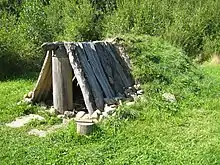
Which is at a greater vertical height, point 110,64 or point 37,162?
point 110,64

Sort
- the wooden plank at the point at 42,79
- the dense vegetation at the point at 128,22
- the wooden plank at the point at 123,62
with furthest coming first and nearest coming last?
the dense vegetation at the point at 128,22 < the wooden plank at the point at 123,62 < the wooden plank at the point at 42,79

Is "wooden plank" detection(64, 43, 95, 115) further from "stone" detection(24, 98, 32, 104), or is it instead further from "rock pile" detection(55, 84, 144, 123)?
"stone" detection(24, 98, 32, 104)

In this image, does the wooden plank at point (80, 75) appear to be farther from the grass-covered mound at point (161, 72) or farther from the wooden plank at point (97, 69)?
the grass-covered mound at point (161, 72)

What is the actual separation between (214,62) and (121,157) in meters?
14.6

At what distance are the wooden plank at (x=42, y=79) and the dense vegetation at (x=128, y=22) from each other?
8.90m

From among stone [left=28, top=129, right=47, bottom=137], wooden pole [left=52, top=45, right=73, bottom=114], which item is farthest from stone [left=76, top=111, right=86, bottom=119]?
stone [left=28, top=129, right=47, bottom=137]

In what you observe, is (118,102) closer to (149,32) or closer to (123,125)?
(123,125)

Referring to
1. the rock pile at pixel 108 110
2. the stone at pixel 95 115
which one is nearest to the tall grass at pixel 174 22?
the rock pile at pixel 108 110

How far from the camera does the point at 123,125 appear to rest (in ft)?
23.2

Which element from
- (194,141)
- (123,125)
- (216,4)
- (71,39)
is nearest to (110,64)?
(123,125)

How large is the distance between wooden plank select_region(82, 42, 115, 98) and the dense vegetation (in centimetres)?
916

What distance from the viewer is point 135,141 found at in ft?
21.0

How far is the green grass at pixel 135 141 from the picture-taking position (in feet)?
18.9

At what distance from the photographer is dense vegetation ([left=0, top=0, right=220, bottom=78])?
19.0m
